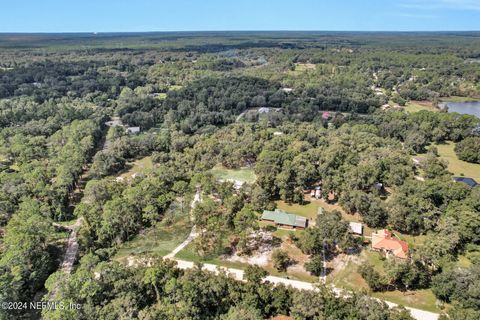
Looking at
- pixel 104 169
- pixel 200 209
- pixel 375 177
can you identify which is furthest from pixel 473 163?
pixel 104 169

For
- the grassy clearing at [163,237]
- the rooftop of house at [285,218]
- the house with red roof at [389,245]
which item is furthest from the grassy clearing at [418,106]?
the grassy clearing at [163,237]

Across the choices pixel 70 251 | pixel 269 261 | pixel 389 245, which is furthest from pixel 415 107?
pixel 70 251

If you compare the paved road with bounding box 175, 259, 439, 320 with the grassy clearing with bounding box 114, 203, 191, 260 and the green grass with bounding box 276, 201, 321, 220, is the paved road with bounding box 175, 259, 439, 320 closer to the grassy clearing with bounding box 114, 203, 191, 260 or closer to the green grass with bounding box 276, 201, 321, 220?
the grassy clearing with bounding box 114, 203, 191, 260

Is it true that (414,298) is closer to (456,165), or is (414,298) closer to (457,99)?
(456,165)

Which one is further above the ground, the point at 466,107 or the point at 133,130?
the point at 466,107

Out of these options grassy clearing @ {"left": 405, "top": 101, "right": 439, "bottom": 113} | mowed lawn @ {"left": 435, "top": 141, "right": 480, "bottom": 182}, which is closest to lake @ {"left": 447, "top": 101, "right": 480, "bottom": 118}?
grassy clearing @ {"left": 405, "top": 101, "right": 439, "bottom": 113}
